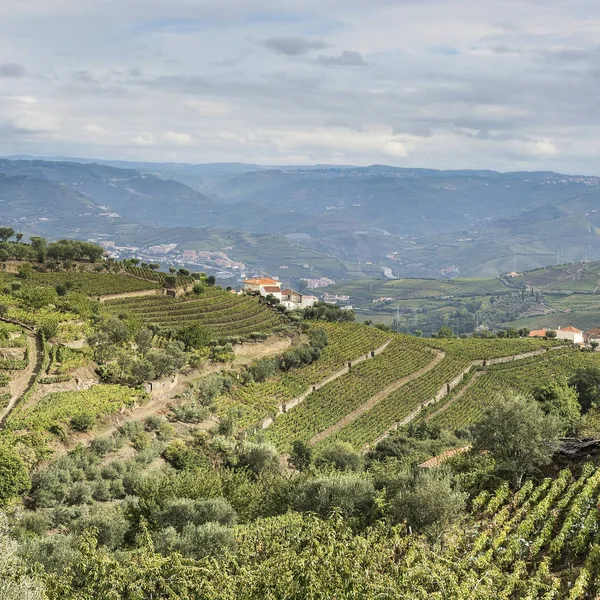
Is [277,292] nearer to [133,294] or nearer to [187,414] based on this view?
[133,294]

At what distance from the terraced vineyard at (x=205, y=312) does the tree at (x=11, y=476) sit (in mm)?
35670

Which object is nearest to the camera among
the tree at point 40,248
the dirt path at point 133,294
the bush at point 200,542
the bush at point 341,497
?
the bush at point 200,542

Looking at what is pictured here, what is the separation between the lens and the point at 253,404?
56031 millimetres

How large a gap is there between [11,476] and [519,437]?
22224 mm

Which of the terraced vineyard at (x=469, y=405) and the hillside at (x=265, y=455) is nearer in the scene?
the hillside at (x=265, y=455)

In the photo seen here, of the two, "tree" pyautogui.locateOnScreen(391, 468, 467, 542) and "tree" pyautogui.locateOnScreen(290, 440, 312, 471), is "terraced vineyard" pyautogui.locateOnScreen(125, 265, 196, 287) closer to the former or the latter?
"tree" pyautogui.locateOnScreen(290, 440, 312, 471)

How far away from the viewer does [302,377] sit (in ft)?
217

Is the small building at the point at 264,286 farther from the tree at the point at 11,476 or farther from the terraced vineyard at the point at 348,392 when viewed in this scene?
the tree at the point at 11,476

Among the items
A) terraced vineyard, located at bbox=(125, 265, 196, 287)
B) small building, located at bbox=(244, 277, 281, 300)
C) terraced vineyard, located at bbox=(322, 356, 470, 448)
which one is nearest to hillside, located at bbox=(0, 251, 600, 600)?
terraced vineyard, located at bbox=(322, 356, 470, 448)

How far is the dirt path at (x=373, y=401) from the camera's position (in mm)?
54906

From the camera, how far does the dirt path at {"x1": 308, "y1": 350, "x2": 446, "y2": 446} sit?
54.9 m

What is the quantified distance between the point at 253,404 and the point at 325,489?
29602 millimetres

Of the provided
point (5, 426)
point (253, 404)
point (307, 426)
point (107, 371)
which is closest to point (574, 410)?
point (307, 426)

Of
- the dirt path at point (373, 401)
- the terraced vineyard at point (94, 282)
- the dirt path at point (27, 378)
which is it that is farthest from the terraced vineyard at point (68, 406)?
the terraced vineyard at point (94, 282)
